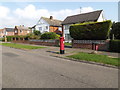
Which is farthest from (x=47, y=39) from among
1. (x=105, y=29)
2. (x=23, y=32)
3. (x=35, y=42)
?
(x=23, y=32)

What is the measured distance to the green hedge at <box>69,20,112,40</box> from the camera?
40.1 feet

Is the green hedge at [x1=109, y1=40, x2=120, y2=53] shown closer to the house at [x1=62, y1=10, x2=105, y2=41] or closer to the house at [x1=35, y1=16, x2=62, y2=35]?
the house at [x1=62, y1=10, x2=105, y2=41]

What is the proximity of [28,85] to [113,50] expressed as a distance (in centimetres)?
1068

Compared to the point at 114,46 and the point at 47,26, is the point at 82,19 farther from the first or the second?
the point at 114,46

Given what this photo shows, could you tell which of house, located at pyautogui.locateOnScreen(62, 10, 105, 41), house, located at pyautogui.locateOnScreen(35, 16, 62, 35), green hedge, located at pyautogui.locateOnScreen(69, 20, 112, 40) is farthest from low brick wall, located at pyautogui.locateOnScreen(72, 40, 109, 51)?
house, located at pyautogui.locateOnScreen(35, 16, 62, 35)

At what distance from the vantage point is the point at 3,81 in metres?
4.31

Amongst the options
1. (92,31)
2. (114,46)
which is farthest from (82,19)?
(114,46)

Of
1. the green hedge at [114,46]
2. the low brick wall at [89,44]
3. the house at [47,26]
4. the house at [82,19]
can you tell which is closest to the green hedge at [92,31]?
the low brick wall at [89,44]

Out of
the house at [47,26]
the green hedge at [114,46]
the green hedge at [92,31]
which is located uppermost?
the house at [47,26]

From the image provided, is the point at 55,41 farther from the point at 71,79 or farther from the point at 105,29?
the point at 71,79

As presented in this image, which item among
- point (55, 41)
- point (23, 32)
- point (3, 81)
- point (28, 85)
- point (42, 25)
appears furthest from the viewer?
point (23, 32)

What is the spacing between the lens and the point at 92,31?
1329cm

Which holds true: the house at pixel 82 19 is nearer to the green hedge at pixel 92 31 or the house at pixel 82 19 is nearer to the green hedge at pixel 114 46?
the green hedge at pixel 92 31

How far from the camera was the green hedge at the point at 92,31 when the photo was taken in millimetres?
12227
